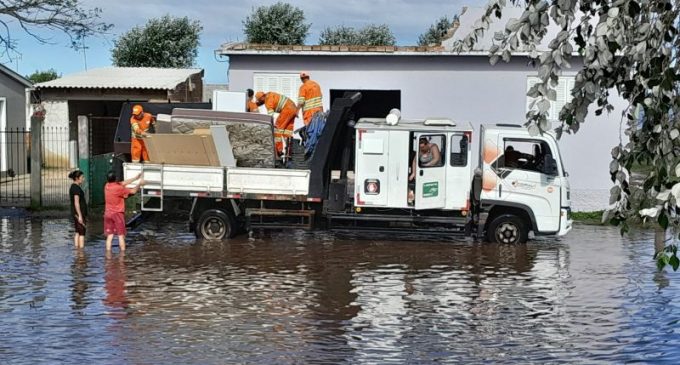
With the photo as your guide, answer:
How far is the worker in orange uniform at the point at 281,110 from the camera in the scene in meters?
18.2

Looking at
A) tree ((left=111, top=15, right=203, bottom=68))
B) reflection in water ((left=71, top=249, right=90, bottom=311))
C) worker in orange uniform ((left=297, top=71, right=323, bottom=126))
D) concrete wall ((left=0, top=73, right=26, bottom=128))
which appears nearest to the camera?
reflection in water ((left=71, top=249, right=90, bottom=311))

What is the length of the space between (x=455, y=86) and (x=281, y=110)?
19.6 feet

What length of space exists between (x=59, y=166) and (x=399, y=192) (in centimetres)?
1988

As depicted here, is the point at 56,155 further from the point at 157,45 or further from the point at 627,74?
the point at 627,74

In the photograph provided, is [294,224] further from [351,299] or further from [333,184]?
[351,299]

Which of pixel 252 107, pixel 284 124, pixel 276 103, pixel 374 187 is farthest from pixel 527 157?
pixel 252 107

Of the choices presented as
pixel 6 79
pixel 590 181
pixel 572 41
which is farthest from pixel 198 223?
pixel 6 79

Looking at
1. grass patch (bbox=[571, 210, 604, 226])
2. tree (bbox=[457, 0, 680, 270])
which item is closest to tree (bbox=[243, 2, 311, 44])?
grass patch (bbox=[571, 210, 604, 226])

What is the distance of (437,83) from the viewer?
22484 millimetres

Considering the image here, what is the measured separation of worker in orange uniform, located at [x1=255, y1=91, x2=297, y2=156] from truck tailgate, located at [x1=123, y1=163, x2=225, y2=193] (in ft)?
5.84

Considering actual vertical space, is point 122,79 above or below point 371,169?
above

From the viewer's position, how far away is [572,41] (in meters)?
4.65

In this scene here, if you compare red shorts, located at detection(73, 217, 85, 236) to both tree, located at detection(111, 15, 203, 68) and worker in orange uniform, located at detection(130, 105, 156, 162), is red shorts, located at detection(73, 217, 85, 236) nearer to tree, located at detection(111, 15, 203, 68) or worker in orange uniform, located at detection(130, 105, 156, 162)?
worker in orange uniform, located at detection(130, 105, 156, 162)

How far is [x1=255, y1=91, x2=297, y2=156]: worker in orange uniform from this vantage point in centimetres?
1819
